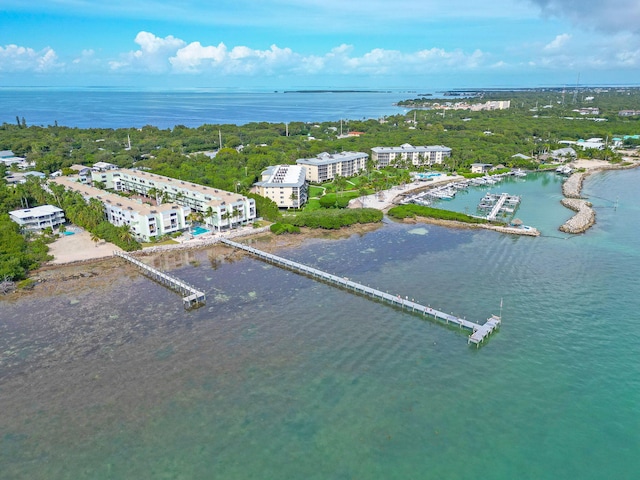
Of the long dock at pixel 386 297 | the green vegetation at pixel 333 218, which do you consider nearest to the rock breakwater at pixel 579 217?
the green vegetation at pixel 333 218

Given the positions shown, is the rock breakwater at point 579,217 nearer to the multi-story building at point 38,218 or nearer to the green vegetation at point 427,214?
the green vegetation at point 427,214

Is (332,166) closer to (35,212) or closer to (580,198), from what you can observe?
(580,198)

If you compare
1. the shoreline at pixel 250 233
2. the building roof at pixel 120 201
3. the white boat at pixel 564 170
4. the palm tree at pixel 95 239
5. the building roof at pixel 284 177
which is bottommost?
the shoreline at pixel 250 233

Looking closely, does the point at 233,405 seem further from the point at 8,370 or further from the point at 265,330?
the point at 8,370

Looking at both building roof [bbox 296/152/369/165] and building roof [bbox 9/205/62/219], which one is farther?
building roof [bbox 296/152/369/165]

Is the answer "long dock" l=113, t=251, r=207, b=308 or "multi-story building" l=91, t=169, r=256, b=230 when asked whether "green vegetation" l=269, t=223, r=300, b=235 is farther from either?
"long dock" l=113, t=251, r=207, b=308

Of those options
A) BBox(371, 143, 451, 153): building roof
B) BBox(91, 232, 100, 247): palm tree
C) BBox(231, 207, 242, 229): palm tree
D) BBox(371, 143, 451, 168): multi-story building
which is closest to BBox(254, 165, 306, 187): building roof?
BBox(231, 207, 242, 229): palm tree
